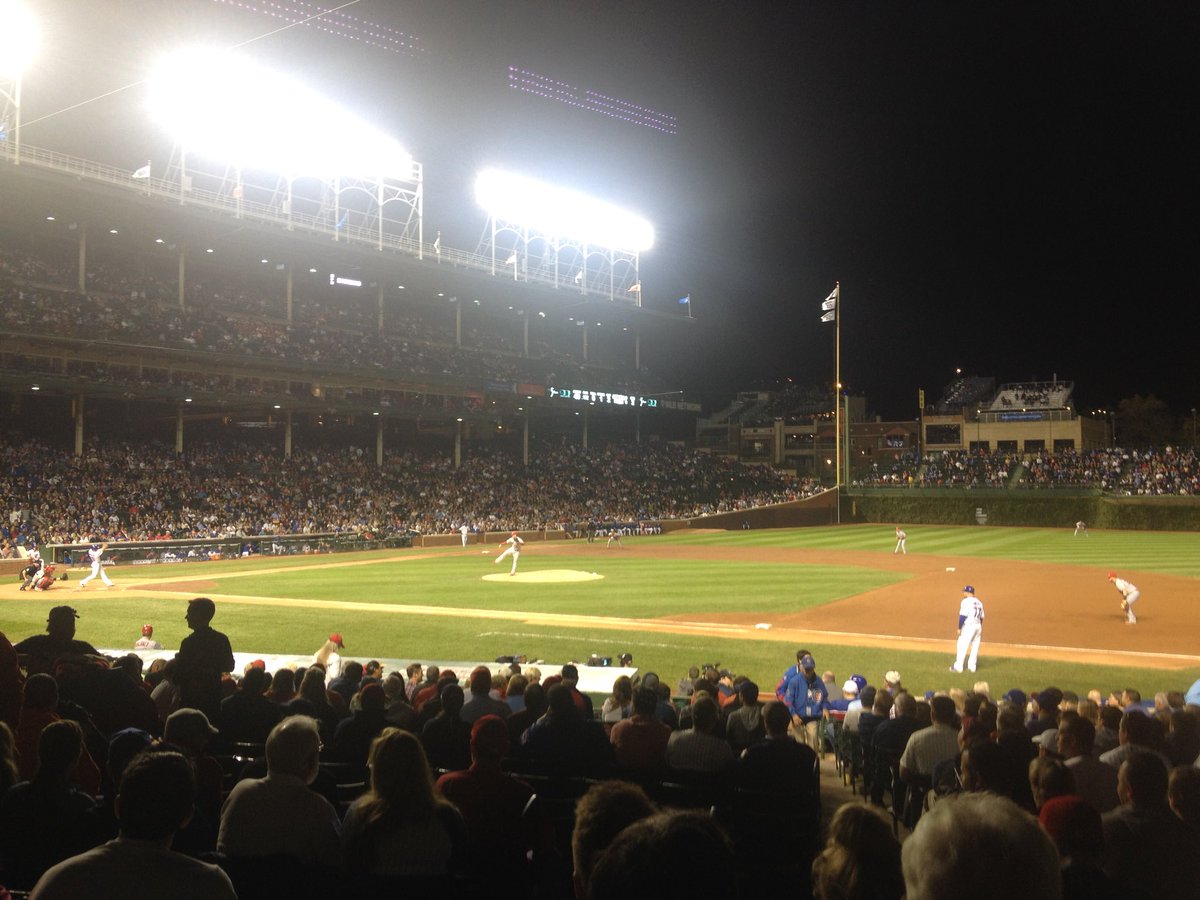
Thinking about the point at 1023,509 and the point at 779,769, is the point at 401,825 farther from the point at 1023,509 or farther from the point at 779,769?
the point at 1023,509

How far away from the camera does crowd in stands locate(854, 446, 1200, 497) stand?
56344 millimetres

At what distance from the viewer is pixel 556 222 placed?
211 ft

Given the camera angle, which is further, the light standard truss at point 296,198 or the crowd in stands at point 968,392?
the crowd in stands at point 968,392

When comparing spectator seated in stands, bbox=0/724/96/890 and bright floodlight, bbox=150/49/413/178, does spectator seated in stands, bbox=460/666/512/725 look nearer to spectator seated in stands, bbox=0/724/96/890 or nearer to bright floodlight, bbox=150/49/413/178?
spectator seated in stands, bbox=0/724/96/890

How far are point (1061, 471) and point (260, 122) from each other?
5953 centimetres

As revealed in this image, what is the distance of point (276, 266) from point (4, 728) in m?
54.9

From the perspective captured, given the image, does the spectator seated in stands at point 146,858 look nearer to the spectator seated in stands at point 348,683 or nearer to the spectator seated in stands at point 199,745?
the spectator seated in stands at point 199,745

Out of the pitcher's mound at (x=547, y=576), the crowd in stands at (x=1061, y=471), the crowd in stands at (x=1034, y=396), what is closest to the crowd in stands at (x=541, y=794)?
the pitcher's mound at (x=547, y=576)

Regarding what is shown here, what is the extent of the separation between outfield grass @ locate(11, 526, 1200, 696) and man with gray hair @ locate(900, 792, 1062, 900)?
12.7m

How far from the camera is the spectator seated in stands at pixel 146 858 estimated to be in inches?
107

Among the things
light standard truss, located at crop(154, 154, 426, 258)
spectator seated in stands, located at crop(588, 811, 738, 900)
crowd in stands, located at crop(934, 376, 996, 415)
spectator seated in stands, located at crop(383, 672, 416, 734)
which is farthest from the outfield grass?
crowd in stands, located at crop(934, 376, 996, 415)

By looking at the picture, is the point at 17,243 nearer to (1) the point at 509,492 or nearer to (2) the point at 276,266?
(2) the point at 276,266

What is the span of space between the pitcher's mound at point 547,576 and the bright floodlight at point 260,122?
91.8ft

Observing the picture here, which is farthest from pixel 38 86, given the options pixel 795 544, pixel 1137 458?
pixel 1137 458
